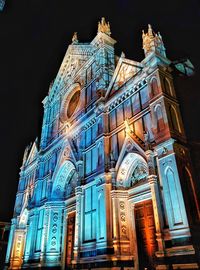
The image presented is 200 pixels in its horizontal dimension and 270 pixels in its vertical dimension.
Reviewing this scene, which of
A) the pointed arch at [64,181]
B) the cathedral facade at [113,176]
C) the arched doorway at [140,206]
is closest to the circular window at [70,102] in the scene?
the cathedral facade at [113,176]

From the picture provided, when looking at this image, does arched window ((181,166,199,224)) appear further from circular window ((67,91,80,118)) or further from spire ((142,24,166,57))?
circular window ((67,91,80,118))

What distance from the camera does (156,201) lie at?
9.77 meters

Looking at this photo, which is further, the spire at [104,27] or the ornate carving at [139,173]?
the spire at [104,27]

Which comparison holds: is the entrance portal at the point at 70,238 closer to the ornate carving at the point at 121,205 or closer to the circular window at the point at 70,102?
the ornate carving at the point at 121,205

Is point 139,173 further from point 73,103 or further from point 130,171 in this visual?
point 73,103

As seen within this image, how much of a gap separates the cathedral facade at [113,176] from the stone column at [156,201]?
0.12 feet

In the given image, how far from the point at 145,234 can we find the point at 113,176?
128 inches

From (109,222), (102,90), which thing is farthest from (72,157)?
(109,222)

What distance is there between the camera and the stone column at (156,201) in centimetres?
909

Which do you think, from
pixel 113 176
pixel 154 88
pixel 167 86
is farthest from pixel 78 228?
pixel 167 86

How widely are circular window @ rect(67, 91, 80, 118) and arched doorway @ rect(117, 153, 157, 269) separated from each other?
949 centimetres

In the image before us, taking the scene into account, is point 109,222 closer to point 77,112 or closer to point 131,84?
point 131,84

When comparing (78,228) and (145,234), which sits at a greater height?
(78,228)

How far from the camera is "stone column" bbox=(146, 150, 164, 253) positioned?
9.09 metres
